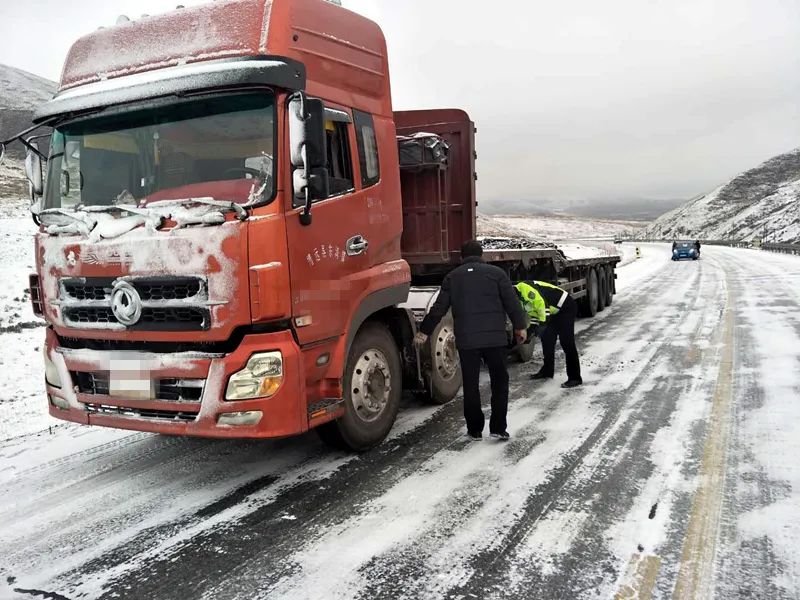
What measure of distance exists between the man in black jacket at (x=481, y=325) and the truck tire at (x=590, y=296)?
788cm

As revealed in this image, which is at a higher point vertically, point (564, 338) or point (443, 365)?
point (564, 338)

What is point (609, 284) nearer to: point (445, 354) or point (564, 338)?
point (564, 338)

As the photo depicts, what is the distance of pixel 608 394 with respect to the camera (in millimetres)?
6598

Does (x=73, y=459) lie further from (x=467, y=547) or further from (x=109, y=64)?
(x=467, y=547)

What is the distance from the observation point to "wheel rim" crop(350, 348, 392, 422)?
4.86 meters

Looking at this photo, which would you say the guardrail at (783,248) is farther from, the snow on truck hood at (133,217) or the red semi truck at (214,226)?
the snow on truck hood at (133,217)

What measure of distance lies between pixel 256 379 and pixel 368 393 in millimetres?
1289

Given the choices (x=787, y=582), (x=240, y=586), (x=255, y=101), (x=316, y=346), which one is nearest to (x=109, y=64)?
(x=255, y=101)

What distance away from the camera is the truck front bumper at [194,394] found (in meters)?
3.89

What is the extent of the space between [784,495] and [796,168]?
183m

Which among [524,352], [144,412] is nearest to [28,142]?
[144,412]

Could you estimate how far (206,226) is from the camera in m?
3.82

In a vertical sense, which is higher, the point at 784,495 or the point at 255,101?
the point at 255,101

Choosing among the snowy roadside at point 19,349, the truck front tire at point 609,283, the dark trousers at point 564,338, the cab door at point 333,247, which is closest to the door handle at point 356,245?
the cab door at point 333,247
